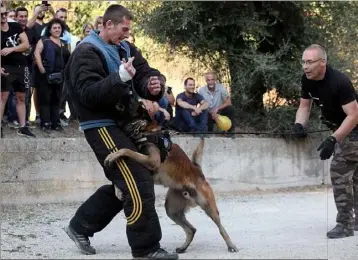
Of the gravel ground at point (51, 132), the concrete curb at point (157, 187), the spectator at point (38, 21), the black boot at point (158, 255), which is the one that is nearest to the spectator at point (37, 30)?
the spectator at point (38, 21)

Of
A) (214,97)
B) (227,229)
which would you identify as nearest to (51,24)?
(214,97)

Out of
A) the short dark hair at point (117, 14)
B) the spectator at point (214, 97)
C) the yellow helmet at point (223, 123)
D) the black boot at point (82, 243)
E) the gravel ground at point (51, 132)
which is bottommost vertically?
the black boot at point (82, 243)

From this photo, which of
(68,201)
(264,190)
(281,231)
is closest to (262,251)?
(281,231)

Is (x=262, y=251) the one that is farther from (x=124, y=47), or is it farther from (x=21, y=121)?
(x=21, y=121)

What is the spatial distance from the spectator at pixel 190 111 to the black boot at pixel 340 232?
3.79 meters

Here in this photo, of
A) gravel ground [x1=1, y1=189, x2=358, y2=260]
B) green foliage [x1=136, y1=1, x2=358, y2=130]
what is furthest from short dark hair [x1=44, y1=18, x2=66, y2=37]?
gravel ground [x1=1, y1=189, x2=358, y2=260]

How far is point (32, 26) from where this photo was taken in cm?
1008

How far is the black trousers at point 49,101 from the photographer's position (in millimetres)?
9641

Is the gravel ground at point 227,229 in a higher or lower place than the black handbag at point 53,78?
lower

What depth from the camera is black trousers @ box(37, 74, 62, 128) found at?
9.64 metres

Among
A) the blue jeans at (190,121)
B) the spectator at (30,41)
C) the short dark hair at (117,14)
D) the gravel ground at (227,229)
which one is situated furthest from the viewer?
the blue jeans at (190,121)

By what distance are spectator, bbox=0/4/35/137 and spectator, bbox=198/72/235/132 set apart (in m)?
2.99

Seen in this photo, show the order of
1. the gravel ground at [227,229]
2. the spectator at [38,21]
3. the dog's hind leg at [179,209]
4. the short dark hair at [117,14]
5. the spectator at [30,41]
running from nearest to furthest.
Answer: the short dark hair at [117,14], the gravel ground at [227,229], the dog's hind leg at [179,209], the spectator at [30,41], the spectator at [38,21]

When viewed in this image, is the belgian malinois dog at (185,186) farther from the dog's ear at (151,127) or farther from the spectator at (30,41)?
the spectator at (30,41)
